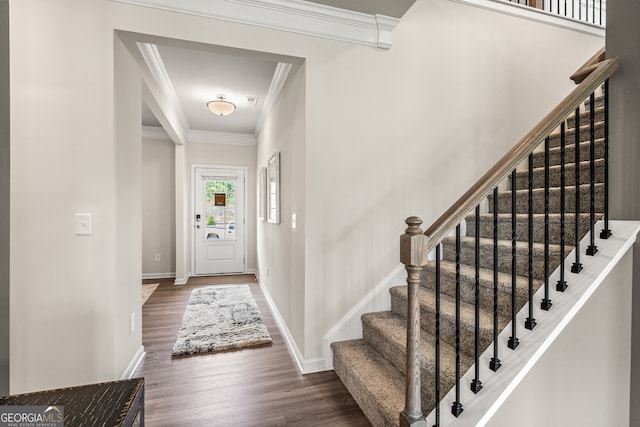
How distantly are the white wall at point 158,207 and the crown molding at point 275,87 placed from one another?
2.21m

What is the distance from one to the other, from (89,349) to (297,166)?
1.92m

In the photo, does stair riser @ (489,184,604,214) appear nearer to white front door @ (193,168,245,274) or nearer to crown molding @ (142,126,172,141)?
white front door @ (193,168,245,274)

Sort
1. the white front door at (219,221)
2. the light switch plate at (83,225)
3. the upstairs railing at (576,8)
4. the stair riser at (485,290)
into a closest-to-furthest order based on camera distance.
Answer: the stair riser at (485,290) → the light switch plate at (83,225) → the upstairs railing at (576,8) → the white front door at (219,221)

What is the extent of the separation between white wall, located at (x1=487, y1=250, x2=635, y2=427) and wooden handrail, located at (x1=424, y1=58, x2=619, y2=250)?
773 mm

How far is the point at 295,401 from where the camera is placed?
1990 millimetres

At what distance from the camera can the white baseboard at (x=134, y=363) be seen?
2.24 metres

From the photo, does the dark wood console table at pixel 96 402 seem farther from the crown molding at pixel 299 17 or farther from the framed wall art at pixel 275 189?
the framed wall art at pixel 275 189

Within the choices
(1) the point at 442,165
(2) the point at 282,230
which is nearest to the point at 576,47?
(1) the point at 442,165

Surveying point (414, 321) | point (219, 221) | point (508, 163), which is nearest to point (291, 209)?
point (414, 321)

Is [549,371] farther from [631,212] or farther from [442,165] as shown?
[442,165]

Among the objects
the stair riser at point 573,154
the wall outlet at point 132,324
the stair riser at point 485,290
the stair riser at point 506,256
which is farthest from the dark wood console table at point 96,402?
the stair riser at point 573,154

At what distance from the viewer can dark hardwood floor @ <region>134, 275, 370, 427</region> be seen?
1.83 metres

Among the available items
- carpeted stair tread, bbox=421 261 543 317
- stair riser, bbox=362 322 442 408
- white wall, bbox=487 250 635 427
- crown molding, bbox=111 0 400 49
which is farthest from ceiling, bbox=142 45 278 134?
white wall, bbox=487 250 635 427

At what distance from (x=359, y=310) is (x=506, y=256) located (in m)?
1.13
